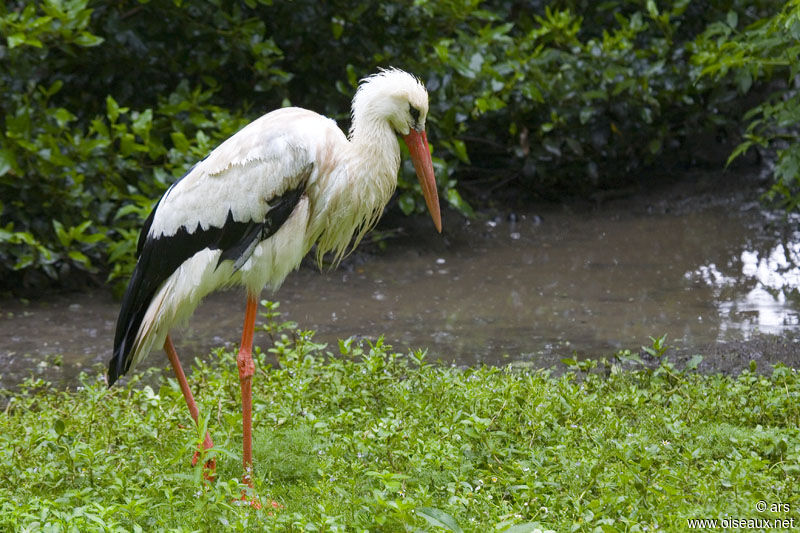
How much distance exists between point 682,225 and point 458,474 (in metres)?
4.78

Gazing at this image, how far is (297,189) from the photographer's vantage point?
153 inches

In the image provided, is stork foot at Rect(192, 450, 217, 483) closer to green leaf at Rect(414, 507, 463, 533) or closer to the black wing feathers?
the black wing feathers

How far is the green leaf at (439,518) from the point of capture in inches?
112

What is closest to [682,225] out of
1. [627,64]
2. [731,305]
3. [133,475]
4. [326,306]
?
[627,64]

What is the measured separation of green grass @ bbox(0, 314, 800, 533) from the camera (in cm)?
307

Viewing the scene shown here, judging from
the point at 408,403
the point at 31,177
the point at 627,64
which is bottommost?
the point at 408,403

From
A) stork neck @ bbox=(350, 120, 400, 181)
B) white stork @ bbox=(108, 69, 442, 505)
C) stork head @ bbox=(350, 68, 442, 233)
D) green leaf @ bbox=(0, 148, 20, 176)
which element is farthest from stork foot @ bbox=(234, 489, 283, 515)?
green leaf @ bbox=(0, 148, 20, 176)

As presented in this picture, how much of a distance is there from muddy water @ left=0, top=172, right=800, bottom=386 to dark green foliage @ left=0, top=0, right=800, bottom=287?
1.45 feet

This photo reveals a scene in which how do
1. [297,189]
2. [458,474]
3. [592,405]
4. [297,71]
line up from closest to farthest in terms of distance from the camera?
[458,474]
[297,189]
[592,405]
[297,71]

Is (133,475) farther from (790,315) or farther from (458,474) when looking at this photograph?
(790,315)

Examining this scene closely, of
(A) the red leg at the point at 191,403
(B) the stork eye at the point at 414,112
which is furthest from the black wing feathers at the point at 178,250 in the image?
(B) the stork eye at the point at 414,112

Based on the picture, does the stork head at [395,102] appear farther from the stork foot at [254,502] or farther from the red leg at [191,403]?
the stork foot at [254,502]

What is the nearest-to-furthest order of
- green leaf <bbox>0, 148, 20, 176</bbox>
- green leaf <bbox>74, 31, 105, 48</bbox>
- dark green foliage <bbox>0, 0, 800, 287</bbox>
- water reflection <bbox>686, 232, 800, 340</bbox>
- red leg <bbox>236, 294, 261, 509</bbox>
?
red leg <bbox>236, 294, 261, 509</bbox>, water reflection <bbox>686, 232, 800, 340</bbox>, green leaf <bbox>0, 148, 20, 176</bbox>, green leaf <bbox>74, 31, 105, 48</bbox>, dark green foliage <bbox>0, 0, 800, 287</bbox>

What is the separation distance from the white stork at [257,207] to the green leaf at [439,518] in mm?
1087
